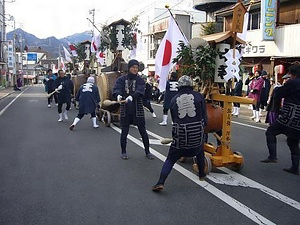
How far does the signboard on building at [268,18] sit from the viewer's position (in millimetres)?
17578

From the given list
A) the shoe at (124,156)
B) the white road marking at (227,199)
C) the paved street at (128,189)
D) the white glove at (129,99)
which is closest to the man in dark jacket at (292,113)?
the paved street at (128,189)

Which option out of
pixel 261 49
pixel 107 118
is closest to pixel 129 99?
pixel 107 118

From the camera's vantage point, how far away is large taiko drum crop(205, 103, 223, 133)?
19.6 feet

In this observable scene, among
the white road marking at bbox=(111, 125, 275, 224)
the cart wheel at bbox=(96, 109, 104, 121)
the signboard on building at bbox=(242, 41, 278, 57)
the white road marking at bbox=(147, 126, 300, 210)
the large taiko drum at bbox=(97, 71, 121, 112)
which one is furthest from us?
the signboard on building at bbox=(242, 41, 278, 57)

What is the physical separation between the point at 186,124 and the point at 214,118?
1261 mm

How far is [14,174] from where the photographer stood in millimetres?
5812

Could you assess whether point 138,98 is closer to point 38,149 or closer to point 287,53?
point 38,149

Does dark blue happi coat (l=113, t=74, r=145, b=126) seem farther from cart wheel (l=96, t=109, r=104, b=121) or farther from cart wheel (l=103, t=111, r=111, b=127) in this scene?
cart wheel (l=96, t=109, r=104, b=121)

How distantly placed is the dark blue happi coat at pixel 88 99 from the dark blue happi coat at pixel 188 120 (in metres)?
6.11

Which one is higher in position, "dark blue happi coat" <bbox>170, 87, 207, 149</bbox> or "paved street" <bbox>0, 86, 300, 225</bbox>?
"dark blue happi coat" <bbox>170, 87, 207, 149</bbox>

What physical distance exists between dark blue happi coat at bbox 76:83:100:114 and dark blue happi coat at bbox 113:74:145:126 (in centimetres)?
399

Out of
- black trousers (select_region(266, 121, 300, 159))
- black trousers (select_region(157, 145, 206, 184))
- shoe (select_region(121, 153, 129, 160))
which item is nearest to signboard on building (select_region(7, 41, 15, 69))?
shoe (select_region(121, 153, 129, 160))

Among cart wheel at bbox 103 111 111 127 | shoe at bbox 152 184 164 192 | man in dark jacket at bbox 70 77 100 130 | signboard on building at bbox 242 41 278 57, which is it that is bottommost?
shoe at bbox 152 184 164 192

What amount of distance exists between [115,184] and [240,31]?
3.31 meters
